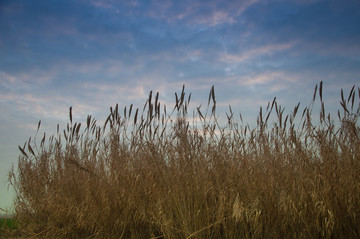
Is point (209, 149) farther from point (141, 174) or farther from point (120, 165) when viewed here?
point (120, 165)

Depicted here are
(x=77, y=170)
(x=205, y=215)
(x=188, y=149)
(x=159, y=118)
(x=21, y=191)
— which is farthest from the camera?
(x=21, y=191)

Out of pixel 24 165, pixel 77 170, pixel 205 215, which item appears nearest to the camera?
pixel 205 215

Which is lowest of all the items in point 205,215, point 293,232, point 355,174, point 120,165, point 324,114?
point 293,232

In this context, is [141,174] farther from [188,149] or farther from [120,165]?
[188,149]

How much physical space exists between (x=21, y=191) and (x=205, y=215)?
4944 millimetres

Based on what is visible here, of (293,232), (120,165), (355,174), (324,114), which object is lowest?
(293,232)

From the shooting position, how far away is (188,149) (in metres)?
2.95

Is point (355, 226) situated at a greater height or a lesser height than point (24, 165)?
lesser

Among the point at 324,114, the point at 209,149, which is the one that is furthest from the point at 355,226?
the point at 209,149

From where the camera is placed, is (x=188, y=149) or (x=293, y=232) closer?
(x=293, y=232)

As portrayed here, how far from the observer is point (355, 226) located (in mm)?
2852

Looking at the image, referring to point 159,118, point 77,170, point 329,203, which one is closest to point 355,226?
point 329,203

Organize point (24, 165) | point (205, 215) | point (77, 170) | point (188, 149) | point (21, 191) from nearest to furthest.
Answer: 1. point (205, 215)
2. point (188, 149)
3. point (77, 170)
4. point (21, 191)
5. point (24, 165)

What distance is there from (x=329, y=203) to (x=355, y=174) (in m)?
0.57
